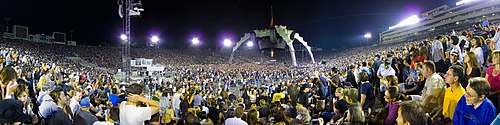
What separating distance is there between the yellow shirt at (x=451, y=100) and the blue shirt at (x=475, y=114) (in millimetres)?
346

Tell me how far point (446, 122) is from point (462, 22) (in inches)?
1708

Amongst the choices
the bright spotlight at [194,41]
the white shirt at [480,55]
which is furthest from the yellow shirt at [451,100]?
the bright spotlight at [194,41]

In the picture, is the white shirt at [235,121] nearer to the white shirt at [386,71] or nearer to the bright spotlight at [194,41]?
the white shirt at [386,71]

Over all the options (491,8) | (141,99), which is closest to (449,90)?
(141,99)

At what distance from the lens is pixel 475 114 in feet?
9.67

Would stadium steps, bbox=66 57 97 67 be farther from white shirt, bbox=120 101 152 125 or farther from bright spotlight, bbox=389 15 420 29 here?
bright spotlight, bbox=389 15 420 29

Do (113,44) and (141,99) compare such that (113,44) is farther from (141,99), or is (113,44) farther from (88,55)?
(141,99)

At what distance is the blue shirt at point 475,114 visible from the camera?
2832mm

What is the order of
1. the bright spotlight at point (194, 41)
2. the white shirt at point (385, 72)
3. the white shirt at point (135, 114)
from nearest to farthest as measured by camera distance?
the white shirt at point (135, 114) < the white shirt at point (385, 72) < the bright spotlight at point (194, 41)

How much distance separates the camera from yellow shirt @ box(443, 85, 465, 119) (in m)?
3.52

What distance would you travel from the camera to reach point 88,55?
41531mm

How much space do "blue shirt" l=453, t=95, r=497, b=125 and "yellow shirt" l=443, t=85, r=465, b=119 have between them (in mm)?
346

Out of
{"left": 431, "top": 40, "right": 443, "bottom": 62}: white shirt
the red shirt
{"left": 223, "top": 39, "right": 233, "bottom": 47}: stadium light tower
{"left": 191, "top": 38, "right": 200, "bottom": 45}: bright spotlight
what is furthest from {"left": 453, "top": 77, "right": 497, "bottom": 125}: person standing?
{"left": 191, "top": 38, "right": 200, "bottom": 45}: bright spotlight

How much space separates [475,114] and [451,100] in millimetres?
686
